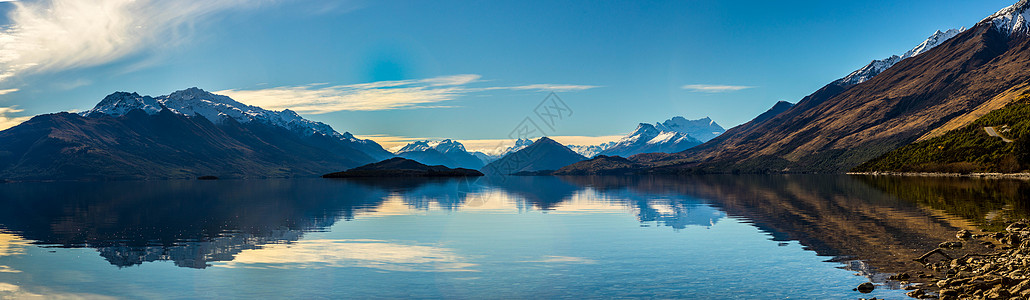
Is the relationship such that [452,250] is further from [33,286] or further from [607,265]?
[33,286]

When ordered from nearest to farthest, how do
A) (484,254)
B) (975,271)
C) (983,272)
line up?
(983,272)
(975,271)
(484,254)

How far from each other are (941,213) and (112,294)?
273ft

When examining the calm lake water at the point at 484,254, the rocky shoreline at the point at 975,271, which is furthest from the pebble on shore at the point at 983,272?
the calm lake water at the point at 484,254

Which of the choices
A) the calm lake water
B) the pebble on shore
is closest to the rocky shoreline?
the pebble on shore

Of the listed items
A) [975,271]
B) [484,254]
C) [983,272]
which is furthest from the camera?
[484,254]

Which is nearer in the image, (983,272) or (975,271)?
(983,272)

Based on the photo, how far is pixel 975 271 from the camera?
3747 centimetres

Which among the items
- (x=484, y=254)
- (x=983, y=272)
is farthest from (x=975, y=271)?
(x=484, y=254)

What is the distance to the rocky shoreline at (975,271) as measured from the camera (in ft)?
104

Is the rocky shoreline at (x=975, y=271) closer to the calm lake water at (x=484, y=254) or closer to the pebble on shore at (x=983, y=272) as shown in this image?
the pebble on shore at (x=983, y=272)

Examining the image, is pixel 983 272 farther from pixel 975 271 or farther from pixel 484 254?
pixel 484 254

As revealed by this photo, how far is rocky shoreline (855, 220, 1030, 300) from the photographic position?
31.8 meters

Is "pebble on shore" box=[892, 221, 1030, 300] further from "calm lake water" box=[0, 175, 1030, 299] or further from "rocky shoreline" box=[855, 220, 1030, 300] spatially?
"calm lake water" box=[0, 175, 1030, 299]

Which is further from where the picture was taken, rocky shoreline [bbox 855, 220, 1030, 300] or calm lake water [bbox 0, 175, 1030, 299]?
calm lake water [bbox 0, 175, 1030, 299]
